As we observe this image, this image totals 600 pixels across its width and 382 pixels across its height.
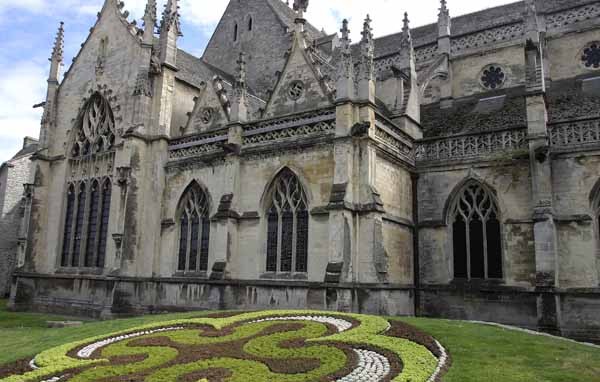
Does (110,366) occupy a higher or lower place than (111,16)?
lower

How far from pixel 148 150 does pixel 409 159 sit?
12734mm

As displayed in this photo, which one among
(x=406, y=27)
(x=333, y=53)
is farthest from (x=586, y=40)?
(x=333, y=53)

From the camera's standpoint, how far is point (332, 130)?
60.7 feet

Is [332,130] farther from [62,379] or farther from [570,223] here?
[62,379]

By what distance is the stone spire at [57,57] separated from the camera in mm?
30453

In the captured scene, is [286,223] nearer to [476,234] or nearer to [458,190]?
[458,190]

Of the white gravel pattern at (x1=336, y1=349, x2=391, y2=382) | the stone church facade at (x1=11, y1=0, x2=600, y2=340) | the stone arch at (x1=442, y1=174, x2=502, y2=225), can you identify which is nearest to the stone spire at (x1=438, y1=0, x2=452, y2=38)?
the stone church facade at (x1=11, y1=0, x2=600, y2=340)

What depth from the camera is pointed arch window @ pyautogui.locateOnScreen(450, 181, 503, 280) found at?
19.2 m

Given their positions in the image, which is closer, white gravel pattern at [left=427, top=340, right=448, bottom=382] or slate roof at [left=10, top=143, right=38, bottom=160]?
white gravel pattern at [left=427, top=340, right=448, bottom=382]

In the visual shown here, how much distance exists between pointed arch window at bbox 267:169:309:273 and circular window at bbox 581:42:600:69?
17832mm

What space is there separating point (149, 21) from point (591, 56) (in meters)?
23.6

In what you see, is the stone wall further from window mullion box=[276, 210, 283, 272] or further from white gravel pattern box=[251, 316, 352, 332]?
white gravel pattern box=[251, 316, 352, 332]

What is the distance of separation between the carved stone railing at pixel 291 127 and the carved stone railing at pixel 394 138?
187 centimetres

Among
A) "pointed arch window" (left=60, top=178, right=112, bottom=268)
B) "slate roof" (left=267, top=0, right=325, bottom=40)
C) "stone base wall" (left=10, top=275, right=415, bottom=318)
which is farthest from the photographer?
"slate roof" (left=267, top=0, right=325, bottom=40)
